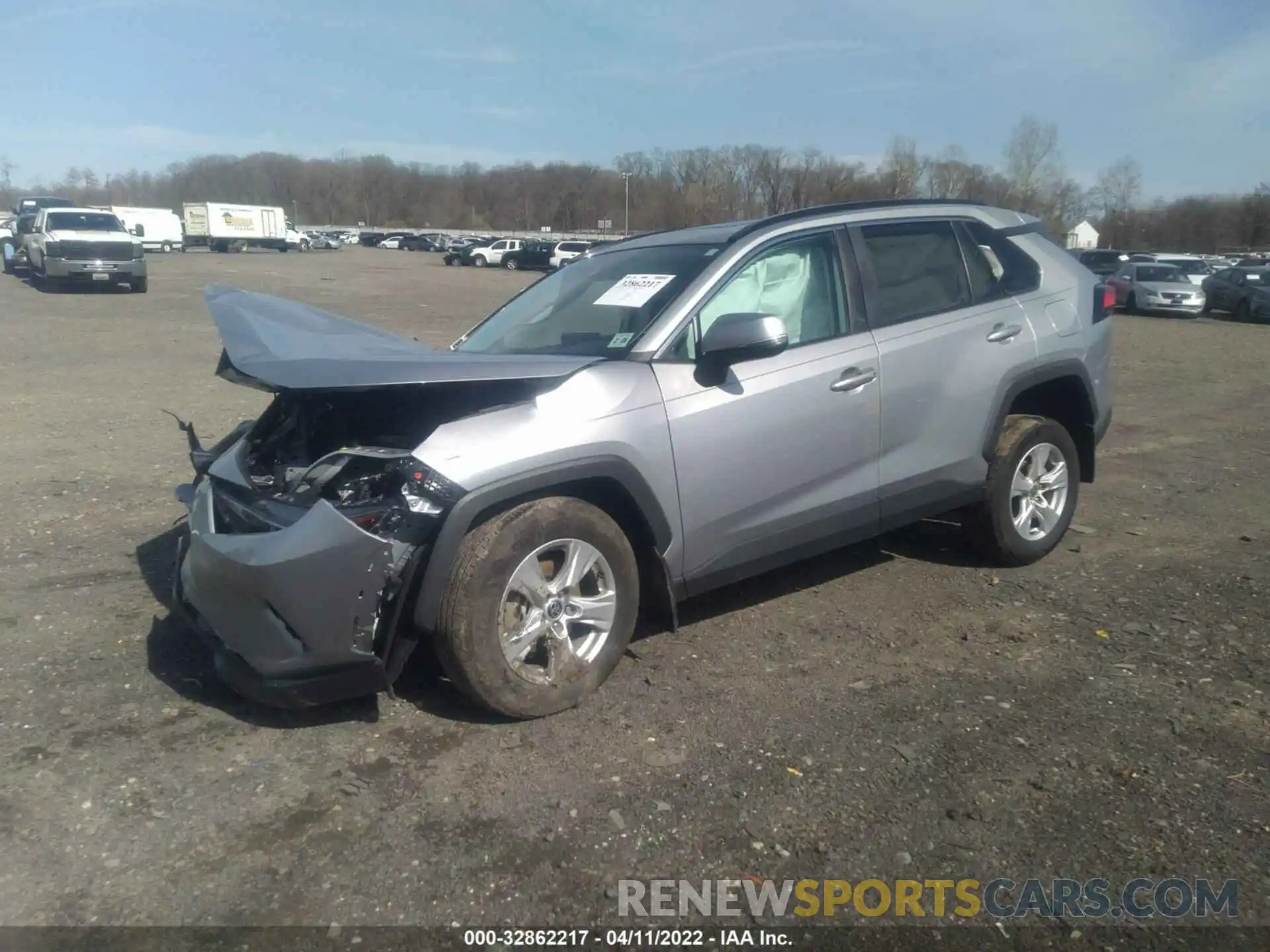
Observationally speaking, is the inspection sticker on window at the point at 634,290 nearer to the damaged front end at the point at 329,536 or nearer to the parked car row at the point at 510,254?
the damaged front end at the point at 329,536

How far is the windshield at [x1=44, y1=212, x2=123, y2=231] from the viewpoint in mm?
25328

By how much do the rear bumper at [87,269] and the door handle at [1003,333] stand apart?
25.2 m

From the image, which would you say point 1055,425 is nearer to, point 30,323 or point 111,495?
point 111,495

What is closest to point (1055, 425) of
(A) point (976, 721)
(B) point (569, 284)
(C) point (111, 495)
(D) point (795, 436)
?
(D) point (795, 436)

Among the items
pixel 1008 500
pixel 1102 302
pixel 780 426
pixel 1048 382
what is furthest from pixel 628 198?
pixel 780 426

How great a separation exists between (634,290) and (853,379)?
1.03 metres

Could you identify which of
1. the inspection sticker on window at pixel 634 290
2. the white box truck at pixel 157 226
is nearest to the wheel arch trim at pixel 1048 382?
the inspection sticker on window at pixel 634 290

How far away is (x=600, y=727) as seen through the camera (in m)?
3.74

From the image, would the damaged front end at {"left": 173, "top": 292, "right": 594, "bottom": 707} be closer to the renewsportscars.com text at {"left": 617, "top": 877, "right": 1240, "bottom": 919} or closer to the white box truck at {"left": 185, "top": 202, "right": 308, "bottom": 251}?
the renewsportscars.com text at {"left": 617, "top": 877, "right": 1240, "bottom": 919}

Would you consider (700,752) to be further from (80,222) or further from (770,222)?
(80,222)

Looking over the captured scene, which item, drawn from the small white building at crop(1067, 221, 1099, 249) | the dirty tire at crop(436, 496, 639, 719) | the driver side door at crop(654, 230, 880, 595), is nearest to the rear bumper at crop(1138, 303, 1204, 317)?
the driver side door at crop(654, 230, 880, 595)

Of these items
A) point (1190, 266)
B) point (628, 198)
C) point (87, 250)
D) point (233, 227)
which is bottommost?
point (1190, 266)

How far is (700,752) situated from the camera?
140 inches

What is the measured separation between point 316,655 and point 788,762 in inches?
63.5
